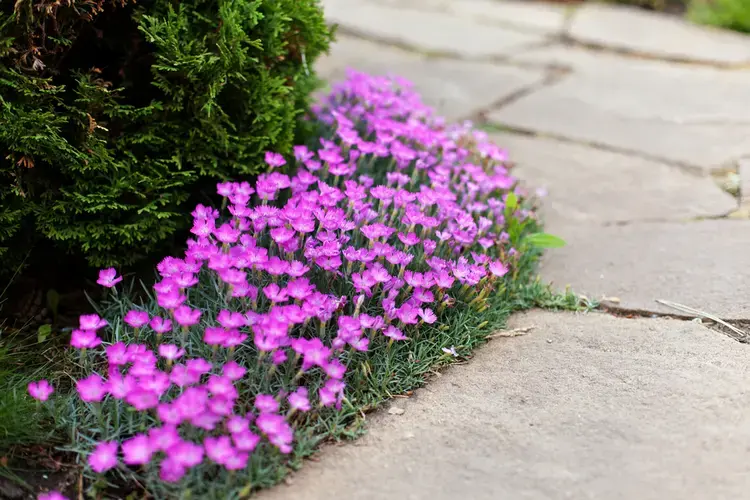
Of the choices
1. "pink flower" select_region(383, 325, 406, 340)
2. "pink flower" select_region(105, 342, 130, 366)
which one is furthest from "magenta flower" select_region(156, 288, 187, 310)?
"pink flower" select_region(383, 325, 406, 340)

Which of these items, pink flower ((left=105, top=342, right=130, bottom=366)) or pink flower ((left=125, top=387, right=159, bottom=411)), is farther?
pink flower ((left=105, top=342, right=130, bottom=366))

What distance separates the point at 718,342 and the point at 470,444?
1.01 m

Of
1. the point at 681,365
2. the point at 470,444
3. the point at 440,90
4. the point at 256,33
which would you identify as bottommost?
the point at 470,444

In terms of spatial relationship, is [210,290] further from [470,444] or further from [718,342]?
[718,342]

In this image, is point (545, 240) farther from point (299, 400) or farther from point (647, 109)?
point (647, 109)

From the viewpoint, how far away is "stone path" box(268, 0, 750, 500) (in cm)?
186

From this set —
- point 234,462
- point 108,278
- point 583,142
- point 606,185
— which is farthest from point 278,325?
point 583,142

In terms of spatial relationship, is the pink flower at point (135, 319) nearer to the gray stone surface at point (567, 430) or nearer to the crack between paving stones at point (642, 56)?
the gray stone surface at point (567, 430)

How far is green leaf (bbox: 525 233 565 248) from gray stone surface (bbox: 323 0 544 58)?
3.06 metres

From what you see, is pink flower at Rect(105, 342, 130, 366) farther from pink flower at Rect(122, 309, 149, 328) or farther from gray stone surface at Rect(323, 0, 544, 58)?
gray stone surface at Rect(323, 0, 544, 58)

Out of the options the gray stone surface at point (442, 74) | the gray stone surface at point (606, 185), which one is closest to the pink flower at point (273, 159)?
the gray stone surface at point (606, 185)

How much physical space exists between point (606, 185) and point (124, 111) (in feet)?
8.05

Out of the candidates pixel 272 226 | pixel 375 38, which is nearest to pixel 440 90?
pixel 375 38

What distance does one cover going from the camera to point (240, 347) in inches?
87.7
